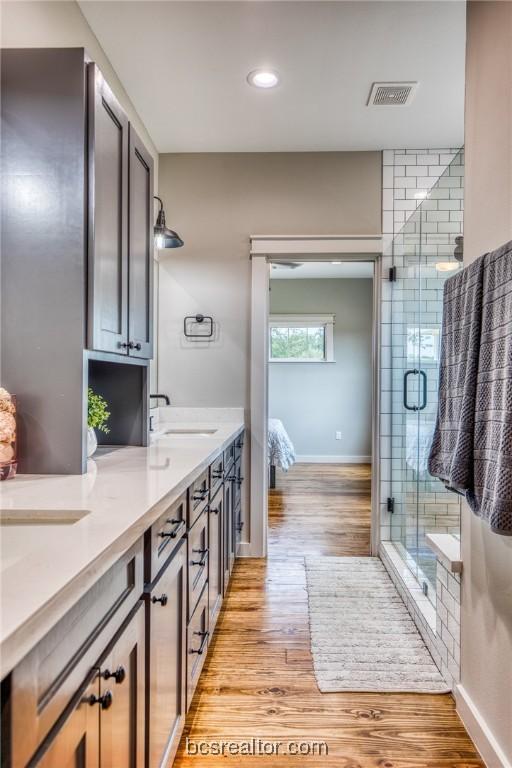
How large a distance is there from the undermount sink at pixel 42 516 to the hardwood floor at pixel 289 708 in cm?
102

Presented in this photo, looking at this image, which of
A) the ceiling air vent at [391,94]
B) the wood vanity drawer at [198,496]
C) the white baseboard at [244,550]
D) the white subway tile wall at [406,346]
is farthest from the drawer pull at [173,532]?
the ceiling air vent at [391,94]

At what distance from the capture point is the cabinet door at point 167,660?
1.14 metres

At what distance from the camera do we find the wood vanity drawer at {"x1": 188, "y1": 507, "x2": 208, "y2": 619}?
158 centimetres

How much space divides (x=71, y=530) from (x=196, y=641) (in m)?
1.04

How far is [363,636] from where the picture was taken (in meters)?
2.27

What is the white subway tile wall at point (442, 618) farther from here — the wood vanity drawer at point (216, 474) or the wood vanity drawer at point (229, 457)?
the wood vanity drawer at point (229, 457)

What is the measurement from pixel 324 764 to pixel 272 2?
2845 millimetres

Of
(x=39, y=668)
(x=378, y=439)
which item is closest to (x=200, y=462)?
(x=39, y=668)

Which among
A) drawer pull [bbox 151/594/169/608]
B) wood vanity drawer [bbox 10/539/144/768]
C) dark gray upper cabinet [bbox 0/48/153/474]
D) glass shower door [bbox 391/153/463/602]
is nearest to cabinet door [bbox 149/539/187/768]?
drawer pull [bbox 151/594/169/608]

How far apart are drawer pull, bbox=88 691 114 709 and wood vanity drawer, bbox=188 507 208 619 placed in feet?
2.29

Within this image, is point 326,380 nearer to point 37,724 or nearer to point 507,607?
point 507,607

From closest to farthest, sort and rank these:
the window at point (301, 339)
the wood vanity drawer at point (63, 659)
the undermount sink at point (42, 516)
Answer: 1. the wood vanity drawer at point (63, 659)
2. the undermount sink at point (42, 516)
3. the window at point (301, 339)

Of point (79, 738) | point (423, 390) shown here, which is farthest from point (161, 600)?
point (423, 390)

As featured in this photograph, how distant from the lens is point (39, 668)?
0.63 meters
